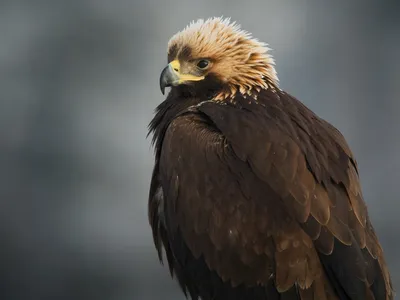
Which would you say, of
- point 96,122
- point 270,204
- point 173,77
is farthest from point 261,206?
point 96,122

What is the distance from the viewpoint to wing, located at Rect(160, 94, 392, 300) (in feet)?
9.79

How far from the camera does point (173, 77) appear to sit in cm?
358

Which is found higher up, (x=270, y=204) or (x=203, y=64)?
(x=203, y=64)

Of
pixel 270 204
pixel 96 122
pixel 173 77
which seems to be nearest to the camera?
pixel 270 204

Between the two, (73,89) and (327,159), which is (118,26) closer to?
(73,89)

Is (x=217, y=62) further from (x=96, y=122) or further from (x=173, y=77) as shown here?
(x=96, y=122)

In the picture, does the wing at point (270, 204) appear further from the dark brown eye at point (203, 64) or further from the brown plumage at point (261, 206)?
the dark brown eye at point (203, 64)

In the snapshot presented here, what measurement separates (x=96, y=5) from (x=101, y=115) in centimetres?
132

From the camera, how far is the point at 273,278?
3029mm

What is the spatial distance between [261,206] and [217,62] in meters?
0.84

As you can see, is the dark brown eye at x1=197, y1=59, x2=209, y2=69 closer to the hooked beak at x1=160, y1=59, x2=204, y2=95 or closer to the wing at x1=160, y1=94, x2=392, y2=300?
the hooked beak at x1=160, y1=59, x2=204, y2=95

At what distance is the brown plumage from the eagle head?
0.15 metres

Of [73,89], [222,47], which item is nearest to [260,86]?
[222,47]

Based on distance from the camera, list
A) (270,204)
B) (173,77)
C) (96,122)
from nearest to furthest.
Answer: (270,204)
(173,77)
(96,122)
